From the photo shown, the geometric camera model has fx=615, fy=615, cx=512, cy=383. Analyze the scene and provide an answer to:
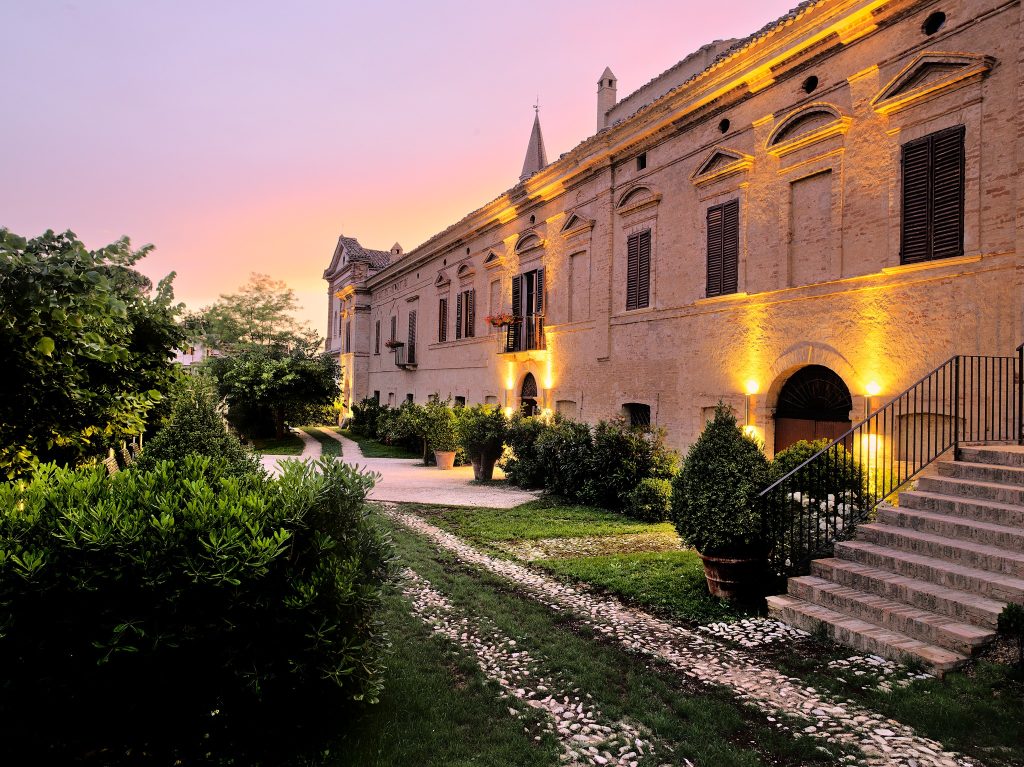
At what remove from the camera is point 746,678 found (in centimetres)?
492

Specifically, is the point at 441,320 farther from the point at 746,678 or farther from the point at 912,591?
the point at 746,678

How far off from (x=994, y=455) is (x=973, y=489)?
686 mm

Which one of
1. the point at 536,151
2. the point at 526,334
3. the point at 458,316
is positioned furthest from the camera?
the point at 536,151

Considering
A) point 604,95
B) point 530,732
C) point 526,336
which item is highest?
point 604,95

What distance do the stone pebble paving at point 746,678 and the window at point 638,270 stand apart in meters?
9.09

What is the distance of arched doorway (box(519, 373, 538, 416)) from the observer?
20.3m

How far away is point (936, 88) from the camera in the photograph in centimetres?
899

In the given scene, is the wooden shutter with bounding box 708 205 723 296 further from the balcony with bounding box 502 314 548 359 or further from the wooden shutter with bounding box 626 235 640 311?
the balcony with bounding box 502 314 548 359

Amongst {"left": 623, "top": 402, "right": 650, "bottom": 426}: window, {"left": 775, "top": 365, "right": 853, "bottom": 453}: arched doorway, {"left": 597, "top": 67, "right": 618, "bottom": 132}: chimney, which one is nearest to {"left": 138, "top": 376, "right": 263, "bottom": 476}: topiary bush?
{"left": 775, "top": 365, "right": 853, "bottom": 453}: arched doorway

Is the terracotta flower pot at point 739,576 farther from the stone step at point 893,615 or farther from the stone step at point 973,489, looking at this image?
the stone step at point 973,489

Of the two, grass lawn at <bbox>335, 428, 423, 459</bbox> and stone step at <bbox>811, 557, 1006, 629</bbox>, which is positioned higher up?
stone step at <bbox>811, 557, 1006, 629</bbox>

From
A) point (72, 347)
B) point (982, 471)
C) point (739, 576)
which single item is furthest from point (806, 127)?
point (72, 347)

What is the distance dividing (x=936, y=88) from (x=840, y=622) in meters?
8.00

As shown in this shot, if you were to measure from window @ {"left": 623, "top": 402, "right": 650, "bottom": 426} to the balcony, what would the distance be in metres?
4.27
